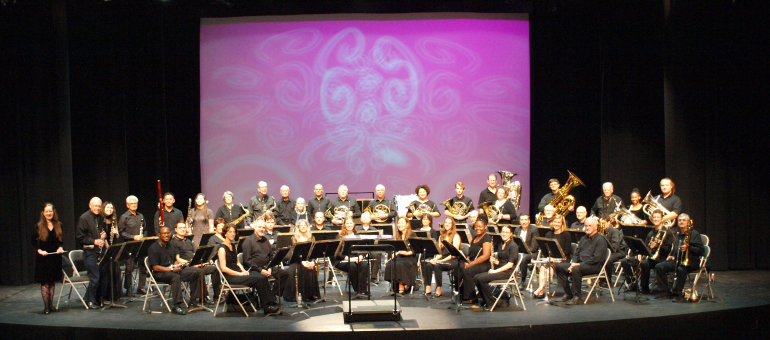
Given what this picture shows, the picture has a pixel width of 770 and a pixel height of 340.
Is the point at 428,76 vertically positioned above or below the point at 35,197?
above

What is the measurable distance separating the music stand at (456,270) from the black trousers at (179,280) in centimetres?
303

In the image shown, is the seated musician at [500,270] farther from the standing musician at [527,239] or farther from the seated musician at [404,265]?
the seated musician at [404,265]

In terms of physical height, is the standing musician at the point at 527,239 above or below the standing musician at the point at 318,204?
below

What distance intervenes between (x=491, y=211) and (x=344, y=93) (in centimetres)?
369

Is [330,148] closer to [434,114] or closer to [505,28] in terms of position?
[434,114]

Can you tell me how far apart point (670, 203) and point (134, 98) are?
8783mm

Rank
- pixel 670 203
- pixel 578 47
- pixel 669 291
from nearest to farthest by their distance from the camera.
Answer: pixel 669 291 < pixel 670 203 < pixel 578 47

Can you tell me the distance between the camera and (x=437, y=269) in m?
9.45

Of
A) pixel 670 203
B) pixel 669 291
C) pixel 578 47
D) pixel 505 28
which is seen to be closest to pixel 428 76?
pixel 505 28

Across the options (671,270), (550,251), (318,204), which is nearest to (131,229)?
(318,204)

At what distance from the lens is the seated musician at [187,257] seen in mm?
8656

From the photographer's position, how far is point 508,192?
1170 centimetres

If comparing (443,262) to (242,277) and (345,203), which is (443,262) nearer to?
(345,203)

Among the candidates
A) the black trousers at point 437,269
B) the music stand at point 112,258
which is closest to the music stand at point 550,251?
the black trousers at point 437,269
